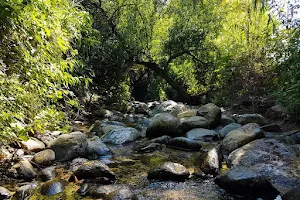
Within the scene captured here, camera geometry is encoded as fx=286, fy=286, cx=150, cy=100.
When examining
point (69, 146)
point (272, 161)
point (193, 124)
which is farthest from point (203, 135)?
point (69, 146)

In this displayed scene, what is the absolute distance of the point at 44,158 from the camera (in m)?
5.23

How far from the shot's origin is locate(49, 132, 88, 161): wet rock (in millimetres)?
5668

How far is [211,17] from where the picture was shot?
17.5 meters

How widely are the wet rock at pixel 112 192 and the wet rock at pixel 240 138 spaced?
2.81 meters

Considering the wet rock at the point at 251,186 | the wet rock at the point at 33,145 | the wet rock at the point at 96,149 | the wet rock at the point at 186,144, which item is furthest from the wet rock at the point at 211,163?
the wet rock at the point at 33,145

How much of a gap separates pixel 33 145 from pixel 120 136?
2.46 metres

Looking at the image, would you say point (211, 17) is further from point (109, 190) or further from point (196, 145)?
point (109, 190)

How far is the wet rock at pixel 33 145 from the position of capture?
5559mm

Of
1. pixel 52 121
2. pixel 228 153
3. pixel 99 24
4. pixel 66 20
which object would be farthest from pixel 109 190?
pixel 99 24

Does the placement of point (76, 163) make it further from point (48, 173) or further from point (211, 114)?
point (211, 114)

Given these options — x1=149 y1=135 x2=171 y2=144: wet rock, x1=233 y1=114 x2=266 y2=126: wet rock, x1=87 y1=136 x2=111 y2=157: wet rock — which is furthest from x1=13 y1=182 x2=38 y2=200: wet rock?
x1=233 y1=114 x2=266 y2=126: wet rock

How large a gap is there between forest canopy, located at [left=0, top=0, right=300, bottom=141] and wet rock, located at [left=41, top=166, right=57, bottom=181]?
3.16 feet

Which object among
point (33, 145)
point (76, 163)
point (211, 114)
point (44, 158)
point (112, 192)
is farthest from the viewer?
point (211, 114)

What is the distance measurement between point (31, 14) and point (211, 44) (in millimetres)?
12971
